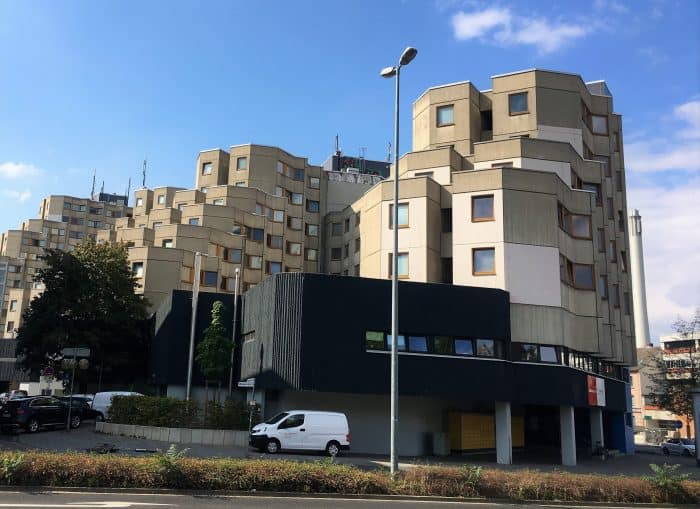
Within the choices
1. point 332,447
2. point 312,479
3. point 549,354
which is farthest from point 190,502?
point 549,354

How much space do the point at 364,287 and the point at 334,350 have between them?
3.17 metres

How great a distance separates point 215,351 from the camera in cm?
3584

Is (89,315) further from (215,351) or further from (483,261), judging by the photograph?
(483,261)

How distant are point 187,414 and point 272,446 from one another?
4364mm

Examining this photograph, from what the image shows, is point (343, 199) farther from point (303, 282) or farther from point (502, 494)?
point (502, 494)

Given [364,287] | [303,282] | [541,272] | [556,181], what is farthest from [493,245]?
[303,282]

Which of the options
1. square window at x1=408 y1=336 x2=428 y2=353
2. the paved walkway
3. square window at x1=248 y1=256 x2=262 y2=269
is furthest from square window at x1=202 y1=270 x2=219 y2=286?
square window at x1=408 y1=336 x2=428 y2=353

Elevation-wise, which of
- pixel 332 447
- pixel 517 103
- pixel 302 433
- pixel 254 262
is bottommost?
pixel 332 447

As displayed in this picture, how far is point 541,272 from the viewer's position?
1284 inches

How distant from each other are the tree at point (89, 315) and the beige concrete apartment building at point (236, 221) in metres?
5.99

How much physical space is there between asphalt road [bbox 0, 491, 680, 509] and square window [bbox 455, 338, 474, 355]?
14142 millimetres

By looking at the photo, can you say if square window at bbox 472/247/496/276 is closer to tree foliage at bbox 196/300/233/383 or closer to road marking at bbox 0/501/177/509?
tree foliage at bbox 196/300/233/383

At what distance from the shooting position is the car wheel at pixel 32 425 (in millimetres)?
28484

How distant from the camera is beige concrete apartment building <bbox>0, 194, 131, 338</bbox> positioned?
101938 millimetres
